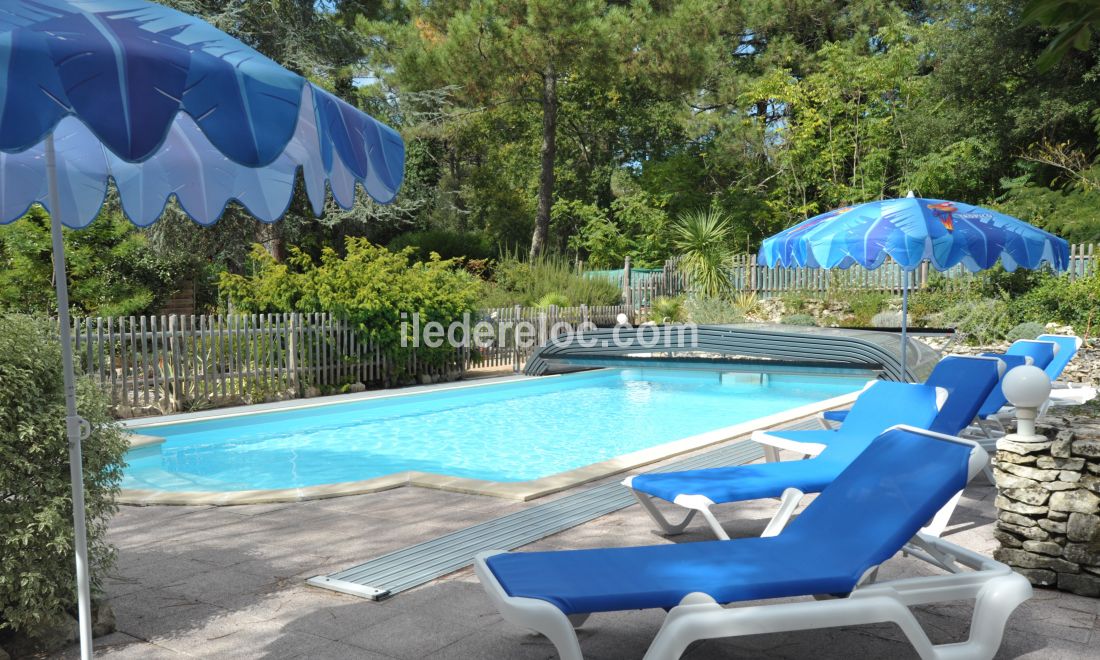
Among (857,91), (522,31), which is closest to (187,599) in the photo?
Result: (522,31)

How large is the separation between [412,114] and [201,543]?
58.0ft

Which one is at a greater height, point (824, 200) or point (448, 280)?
point (824, 200)

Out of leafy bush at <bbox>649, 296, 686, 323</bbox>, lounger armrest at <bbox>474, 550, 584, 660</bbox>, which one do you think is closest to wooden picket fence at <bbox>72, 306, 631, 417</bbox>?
leafy bush at <bbox>649, 296, 686, 323</bbox>

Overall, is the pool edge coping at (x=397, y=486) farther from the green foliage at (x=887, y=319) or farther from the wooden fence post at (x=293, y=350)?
the green foliage at (x=887, y=319)

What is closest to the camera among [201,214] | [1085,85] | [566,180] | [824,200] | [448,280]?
[201,214]

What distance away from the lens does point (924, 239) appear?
5.87 metres

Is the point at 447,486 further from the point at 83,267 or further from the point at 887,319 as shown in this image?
the point at 887,319

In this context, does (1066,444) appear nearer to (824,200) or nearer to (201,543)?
(201,543)

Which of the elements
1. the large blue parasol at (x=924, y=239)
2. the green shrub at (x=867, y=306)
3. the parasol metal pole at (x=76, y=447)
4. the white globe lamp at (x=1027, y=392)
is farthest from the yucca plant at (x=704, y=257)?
the parasol metal pole at (x=76, y=447)

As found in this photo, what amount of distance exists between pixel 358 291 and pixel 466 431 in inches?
131

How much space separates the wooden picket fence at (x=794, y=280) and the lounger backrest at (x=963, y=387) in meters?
12.3

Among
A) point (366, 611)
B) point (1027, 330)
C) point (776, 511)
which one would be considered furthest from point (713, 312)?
point (366, 611)

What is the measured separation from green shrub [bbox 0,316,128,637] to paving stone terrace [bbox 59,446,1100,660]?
0.27 meters

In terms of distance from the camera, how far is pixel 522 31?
65.3 ft
